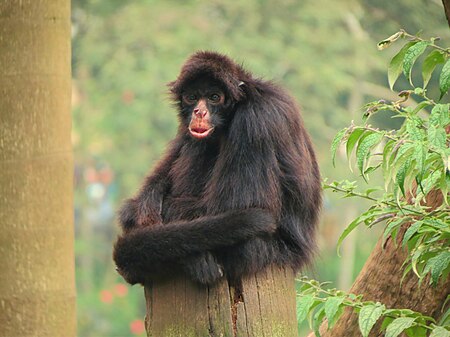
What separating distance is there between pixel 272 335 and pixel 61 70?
1676 mm

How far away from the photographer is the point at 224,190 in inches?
195

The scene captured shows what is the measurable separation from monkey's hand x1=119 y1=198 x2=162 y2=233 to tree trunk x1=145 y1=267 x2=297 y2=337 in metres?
0.63

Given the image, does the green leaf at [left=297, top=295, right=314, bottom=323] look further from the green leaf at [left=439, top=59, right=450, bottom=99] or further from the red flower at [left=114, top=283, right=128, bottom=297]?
the red flower at [left=114, top=283, right=128, bottom=297]

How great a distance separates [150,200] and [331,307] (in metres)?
1.42

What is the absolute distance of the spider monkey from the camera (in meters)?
4.73

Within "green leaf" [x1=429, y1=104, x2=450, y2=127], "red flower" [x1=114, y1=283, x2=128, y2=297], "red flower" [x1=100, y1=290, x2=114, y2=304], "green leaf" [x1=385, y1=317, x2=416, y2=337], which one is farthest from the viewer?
"red flower" [x1=114, y1=283, x2=128, y2=297]

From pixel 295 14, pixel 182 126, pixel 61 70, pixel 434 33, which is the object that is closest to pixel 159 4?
pixel 295 14

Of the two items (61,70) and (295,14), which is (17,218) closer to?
(61,70)

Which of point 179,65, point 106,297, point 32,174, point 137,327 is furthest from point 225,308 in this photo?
point 106,297

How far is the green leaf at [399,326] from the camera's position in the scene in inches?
168

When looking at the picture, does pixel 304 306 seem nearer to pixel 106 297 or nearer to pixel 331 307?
pixel 331 307

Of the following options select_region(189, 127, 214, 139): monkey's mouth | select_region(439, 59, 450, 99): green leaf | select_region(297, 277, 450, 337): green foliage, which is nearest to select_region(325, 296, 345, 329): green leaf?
select_region(297, 277, 450, 337): green foliage

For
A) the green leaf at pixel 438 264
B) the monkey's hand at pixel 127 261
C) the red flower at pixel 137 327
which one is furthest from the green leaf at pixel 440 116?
the red flower at pixel 137 327

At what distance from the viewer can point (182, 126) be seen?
225 inches
